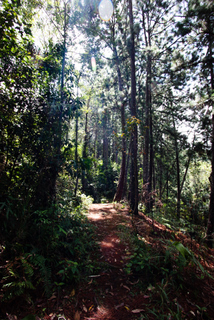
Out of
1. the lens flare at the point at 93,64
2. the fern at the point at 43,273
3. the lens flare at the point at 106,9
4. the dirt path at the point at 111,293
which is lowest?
the dirt path at the point at 111,293

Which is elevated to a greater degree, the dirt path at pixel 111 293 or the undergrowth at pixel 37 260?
the undergrowth at pixel 37 260

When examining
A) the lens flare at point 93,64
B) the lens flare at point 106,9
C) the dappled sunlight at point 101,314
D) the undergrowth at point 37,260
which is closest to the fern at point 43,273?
the undergrowth at point 37,260

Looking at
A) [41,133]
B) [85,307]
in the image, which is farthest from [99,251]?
[41,133]

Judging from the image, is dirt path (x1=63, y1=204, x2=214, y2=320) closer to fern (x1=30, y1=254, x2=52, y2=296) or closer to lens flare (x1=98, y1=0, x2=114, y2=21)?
fern (x1=30, y1=254, x2=52, y2=296)

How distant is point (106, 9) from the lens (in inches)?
423

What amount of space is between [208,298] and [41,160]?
3.88m

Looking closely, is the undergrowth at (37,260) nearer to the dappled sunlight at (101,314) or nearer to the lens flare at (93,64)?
the dappled sunlight at (101,314)

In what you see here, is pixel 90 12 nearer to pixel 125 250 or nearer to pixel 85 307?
pixel 125 250

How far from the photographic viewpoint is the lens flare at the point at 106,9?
10.4 metres

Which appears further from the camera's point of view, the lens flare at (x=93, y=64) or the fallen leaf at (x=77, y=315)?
the lens flare at (x=93, y=64)

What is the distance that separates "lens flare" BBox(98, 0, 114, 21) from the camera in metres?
10.4

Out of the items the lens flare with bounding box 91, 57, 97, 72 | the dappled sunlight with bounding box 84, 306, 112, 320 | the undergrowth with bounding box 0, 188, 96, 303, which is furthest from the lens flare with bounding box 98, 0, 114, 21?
the dappled sunlight with bounding box 84, 306, 112, 320

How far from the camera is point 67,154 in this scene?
4.07 metres

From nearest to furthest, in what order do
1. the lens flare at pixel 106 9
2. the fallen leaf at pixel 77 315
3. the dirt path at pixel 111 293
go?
the fallen leaf at pixel 77 315
the dirt path at pixel 111 293
the lens flare at pixel 106 9
